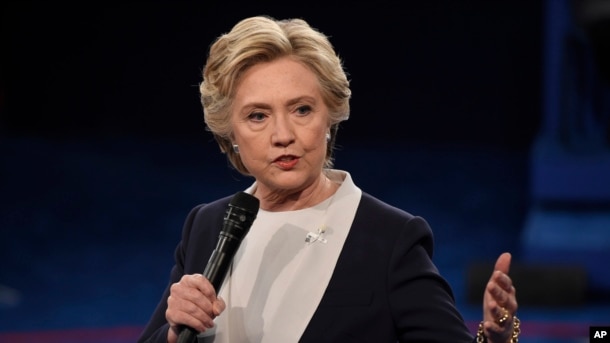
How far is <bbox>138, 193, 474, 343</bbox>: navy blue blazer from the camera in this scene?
6.36 feet

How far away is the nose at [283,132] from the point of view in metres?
2.02

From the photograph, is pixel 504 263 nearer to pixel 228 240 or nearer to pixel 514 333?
pixel 514 333

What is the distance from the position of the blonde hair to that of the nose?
9 centimetres

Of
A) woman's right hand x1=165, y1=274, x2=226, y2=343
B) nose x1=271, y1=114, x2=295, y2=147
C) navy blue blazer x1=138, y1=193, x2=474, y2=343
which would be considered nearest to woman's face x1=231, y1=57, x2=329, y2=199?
nose x1=271, y1=114, x2=295, y2=147

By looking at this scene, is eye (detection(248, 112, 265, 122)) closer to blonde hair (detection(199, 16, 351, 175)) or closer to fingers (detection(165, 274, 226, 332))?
blonde hair (detection(199, 16, 351, 175))

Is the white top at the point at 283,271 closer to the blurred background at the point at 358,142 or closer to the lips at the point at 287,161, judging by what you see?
the lips at the point at 287,161

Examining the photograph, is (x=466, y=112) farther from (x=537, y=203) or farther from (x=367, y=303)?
(x=367, y=303)

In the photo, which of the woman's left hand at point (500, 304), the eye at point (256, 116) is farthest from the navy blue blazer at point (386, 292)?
the eye at point (256, 116)

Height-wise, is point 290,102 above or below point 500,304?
above

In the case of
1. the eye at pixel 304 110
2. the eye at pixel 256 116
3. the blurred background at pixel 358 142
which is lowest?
the eye at pixel 304 110

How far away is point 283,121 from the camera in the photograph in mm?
2031

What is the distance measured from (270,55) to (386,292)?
1.43ft

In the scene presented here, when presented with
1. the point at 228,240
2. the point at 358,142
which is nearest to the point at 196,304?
the point at 228,240

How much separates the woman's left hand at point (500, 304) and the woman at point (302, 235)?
127mm
